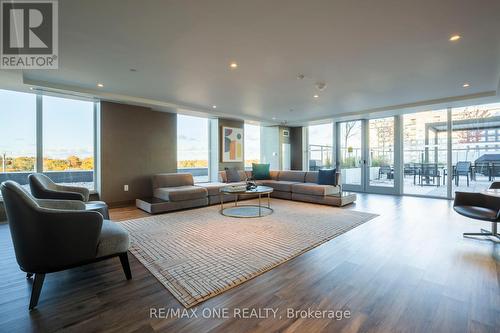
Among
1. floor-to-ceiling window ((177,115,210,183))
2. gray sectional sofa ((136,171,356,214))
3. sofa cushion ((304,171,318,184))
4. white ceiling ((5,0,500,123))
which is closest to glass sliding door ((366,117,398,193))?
white ceiling ((5,0,500,123))

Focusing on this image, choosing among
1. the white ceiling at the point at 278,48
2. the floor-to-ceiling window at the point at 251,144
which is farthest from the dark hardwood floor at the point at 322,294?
the floor-to-ceiling window at the point at 251,144

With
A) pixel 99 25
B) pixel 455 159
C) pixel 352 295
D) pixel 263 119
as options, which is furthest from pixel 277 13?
pixel 455 159

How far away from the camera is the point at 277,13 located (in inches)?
89.3

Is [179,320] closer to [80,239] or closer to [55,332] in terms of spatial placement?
[55,332]

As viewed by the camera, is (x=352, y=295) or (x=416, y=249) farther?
(x=416, y=249)

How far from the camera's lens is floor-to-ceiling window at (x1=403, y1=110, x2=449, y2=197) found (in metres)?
6.53

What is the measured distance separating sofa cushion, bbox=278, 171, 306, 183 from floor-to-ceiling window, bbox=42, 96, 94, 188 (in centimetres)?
503

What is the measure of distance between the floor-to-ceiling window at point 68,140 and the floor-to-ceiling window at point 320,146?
7.38 metres

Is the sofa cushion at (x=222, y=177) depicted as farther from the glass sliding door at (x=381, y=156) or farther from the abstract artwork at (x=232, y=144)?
the glass sliding door at (x=381, y=156)

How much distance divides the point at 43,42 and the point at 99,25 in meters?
1.01

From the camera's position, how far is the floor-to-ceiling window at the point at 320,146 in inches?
339

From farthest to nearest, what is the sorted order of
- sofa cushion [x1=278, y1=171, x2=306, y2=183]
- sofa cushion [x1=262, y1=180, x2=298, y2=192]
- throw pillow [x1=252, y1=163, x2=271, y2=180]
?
throw pillow [x1=252, y1=163, x2=271, y2=180], sofa cushion [x1=278, y1=171, x2=306, y2=183], sofa cushion [x1=262, y1=180, x2=298, y2=192]

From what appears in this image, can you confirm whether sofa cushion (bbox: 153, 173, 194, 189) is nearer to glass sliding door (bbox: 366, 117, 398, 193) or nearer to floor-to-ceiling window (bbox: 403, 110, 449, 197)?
glass sliding door (bbox: 366, 117, 398, 193)

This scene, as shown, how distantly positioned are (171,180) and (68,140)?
236cm
